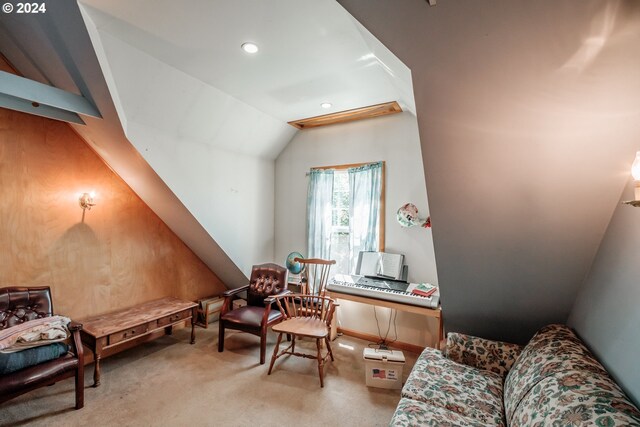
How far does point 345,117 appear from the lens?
3.60 meters

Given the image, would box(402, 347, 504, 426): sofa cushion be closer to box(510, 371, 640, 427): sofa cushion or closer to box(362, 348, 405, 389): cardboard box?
box(510, 371, 640, 427): sofa cushion

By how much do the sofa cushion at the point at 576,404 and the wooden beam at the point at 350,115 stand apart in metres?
2.70

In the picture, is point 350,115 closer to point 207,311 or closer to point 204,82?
point 204,82

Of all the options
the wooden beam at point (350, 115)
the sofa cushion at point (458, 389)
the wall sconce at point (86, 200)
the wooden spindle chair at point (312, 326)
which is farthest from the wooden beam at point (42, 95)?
the sofa cushion at point (458, 389)

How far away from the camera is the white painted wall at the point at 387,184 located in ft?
11.0

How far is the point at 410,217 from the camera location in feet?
10.6

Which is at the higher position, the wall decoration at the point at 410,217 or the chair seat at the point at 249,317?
the wall decoration at the point at 410,217

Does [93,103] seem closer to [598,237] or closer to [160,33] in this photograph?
[160,33]

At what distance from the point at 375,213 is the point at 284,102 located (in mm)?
1683

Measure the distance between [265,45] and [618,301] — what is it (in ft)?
8.84

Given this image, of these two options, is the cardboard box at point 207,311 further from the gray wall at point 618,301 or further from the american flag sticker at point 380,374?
the gray wall at point 618,301

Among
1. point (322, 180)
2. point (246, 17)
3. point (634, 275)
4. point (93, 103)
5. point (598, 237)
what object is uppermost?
point (246, 17)

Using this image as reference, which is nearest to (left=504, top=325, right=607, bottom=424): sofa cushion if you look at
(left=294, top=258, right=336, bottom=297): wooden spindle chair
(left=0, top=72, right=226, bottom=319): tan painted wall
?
(left=294, top=258, right=336, bottom=297): wooden spindle chair

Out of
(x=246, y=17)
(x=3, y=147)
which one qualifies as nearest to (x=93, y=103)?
(x=3, y=147)
